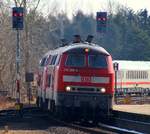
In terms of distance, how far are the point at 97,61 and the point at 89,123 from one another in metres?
2.71

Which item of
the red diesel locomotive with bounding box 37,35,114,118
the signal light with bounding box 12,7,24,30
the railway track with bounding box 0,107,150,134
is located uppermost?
the signal light with bounding box 12,7,24,30

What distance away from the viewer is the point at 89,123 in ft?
92.5

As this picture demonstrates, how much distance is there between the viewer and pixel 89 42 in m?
29.8

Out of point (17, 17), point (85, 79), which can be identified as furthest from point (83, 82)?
point (17, 17)

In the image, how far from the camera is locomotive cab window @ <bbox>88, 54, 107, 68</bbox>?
90.0 ft

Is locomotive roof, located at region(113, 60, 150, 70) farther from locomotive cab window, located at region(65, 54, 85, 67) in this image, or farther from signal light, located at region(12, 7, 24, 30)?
locomotive cab window, located at region(65, 54, 85, 67)

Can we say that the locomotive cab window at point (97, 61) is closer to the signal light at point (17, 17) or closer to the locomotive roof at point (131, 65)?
the signal light at point (17, 17)

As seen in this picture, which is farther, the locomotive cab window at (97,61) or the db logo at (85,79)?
the locomotive cab window at (97,61)

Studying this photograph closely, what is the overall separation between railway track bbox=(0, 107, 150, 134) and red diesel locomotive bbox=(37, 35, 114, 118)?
62 cm

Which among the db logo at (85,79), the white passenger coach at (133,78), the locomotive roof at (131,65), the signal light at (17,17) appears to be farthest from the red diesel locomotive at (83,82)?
the locomotive roof at (131,65)

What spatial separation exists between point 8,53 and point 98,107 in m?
37.0

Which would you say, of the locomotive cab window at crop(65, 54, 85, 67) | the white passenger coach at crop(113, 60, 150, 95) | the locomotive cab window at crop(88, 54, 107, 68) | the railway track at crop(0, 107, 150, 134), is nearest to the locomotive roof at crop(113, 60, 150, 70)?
the white passenger coach at crop(113, 60, 150, 95)

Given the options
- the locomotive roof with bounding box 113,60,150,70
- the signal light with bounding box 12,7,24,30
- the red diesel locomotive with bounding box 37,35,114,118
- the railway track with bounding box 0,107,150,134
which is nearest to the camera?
the railway track with bounding box 0,107,150,134

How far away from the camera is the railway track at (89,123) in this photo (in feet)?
78.2
